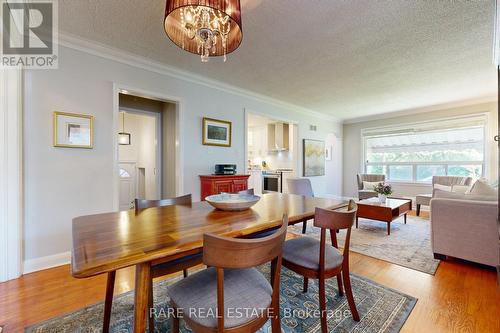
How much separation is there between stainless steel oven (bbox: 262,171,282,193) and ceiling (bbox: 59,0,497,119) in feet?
8.89

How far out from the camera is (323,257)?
51.3 inches

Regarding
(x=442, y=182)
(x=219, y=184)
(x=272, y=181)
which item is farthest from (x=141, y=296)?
(x=442, y=182)

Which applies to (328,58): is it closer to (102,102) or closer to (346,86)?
(346,86)

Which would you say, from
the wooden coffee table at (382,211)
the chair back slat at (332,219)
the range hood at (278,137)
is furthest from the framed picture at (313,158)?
the chair back slat at (332,219)

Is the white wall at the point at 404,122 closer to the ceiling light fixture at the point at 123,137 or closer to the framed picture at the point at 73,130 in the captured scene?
the ceiling light fixture at the point at 123,137

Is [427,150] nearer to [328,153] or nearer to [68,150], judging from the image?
[328,153]

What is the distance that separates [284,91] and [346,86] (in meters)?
1.07

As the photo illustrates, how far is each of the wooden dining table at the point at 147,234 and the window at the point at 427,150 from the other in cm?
531

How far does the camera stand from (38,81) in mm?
2189

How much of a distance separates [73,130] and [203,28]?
6.23 feet

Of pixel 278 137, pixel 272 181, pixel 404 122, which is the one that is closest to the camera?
pixel 404 122

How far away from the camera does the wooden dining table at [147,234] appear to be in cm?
77

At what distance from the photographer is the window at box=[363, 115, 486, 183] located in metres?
4.65

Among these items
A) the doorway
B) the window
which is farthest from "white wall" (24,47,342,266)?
the window
